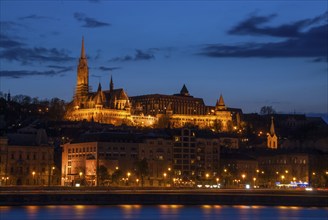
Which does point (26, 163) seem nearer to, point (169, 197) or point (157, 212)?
point (169, 197)

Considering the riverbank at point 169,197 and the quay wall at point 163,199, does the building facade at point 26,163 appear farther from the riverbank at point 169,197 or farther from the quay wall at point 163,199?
the quay wall at point 163,199

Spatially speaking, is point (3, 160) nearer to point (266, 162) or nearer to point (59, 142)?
point (59, 142)

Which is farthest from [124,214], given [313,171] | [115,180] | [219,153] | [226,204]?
[313,171]

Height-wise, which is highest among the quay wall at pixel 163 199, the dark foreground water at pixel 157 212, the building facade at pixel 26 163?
the building facade at pixel 26 163

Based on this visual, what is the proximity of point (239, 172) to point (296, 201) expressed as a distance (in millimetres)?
60342

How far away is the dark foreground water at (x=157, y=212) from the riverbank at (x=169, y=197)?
1949mm

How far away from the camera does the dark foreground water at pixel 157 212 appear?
84.1m

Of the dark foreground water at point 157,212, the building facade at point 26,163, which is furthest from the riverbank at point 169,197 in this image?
the building facade at point 26,163

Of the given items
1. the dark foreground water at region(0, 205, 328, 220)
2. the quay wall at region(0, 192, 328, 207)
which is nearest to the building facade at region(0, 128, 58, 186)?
the quay wall at region(0, 192, 328, 207)

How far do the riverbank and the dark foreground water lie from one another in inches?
76.7

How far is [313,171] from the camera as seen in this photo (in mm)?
172750

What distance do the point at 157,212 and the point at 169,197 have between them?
1506 centimetres

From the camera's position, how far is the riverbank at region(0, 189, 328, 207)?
323 feet

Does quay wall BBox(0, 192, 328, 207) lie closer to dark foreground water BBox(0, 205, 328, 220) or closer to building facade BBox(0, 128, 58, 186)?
dark foreground water BBox(0, 205, 328, 220)
